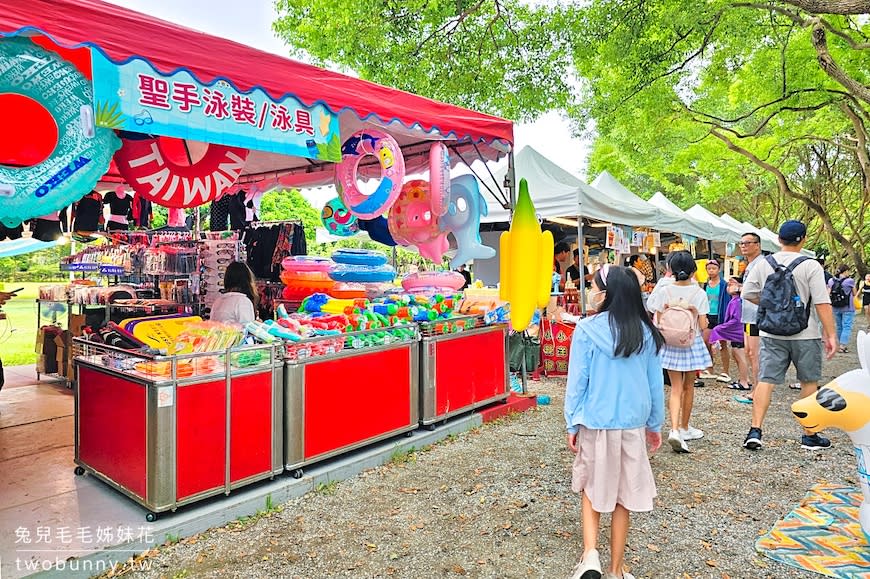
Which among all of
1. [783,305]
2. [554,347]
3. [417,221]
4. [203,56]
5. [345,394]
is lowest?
[554,347]

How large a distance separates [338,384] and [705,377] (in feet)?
19.5

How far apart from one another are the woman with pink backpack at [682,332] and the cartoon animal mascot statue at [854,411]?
1444 millimetres

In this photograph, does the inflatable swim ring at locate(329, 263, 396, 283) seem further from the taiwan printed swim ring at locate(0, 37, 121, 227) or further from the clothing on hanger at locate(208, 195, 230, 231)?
the clothing on hanger at locate(208, 195, 230, 231)

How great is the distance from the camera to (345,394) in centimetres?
425

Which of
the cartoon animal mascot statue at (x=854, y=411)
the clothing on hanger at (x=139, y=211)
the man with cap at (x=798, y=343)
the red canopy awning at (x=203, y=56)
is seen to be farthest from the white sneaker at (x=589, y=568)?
the clothing on hanger at (x=139, y=211)

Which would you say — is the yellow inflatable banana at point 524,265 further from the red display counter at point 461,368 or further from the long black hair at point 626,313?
the long black hair at point 626,313

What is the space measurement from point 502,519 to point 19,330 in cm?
1371

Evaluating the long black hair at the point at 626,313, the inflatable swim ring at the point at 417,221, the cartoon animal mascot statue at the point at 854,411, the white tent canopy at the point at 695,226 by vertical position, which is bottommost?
the cartoon animal mascot statue at the point at 854,411

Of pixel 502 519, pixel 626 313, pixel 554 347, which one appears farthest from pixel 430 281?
pixel 626 313

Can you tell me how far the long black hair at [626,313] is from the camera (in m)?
2.62

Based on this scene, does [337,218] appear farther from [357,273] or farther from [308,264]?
[357,273]

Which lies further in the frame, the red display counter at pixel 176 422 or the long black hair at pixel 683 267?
the long black hair at pixel 683 267

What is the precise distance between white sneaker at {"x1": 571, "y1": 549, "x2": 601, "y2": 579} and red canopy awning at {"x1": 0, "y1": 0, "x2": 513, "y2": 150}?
10.7 feet

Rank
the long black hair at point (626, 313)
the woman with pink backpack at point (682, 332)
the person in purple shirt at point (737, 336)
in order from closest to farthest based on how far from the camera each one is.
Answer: the long black hair at point (626, 313)
the woman with pink backpack at point (682, 332)
the person in purple shirt at point (737, 336)
